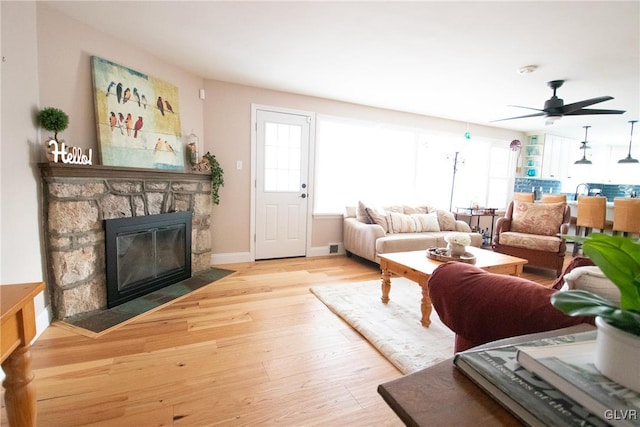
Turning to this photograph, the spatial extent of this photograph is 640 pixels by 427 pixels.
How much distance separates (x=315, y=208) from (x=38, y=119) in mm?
3146

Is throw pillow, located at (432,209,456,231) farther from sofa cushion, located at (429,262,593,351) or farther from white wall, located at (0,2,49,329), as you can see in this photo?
white wall, located at (0,2,49,329)

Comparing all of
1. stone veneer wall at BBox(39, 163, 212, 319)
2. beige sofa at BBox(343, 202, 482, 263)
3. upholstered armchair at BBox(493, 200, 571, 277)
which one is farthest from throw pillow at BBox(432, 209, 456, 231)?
stone veneer wall at BBox(39, 163, 212, 319)

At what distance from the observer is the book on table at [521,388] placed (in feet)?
1.57

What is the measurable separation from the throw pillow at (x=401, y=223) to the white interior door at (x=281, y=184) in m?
1.25

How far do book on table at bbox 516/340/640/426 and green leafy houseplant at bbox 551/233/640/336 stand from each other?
0.32 ft

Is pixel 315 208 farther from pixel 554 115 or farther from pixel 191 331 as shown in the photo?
pixel 554 115

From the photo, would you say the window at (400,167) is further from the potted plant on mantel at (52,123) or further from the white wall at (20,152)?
the white wall at (20,152)

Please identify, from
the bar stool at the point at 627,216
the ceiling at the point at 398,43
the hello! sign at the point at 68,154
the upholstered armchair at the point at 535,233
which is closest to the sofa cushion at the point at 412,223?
the upholstered armchair at the point at 535,233

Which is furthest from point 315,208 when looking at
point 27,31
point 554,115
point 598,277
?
point 598,277

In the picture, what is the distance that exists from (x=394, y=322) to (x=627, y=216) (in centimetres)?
426

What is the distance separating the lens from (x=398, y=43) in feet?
8.58

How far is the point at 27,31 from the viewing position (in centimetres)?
206

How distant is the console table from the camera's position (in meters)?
0.91

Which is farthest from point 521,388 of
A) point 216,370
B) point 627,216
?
point 627,216
